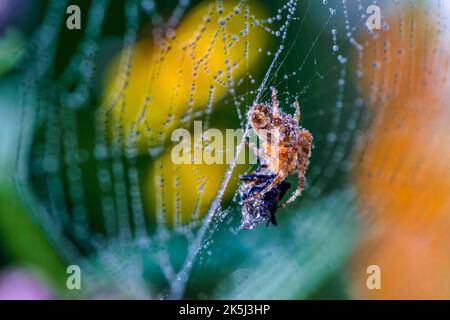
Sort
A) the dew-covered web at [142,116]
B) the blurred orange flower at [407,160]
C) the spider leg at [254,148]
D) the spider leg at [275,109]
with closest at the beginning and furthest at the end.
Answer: the spider leg at [275,109] → the spider leg at [254,148] → the dew-covered web at [142,116] → the blurred orange flower at [407,160]

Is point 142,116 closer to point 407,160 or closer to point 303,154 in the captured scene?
point 303,154

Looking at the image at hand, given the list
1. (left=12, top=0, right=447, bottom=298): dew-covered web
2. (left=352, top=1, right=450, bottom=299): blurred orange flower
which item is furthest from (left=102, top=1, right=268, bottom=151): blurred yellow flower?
(left=352, top=1, right=450, bottom=299): blurred orange flower

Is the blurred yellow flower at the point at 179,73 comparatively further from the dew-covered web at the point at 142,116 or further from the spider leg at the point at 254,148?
the spider leg at the point at 254,148

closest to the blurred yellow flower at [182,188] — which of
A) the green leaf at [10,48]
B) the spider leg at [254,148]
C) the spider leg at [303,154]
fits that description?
the spider leg at [254,148]

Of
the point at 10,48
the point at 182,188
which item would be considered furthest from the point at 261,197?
the point at 10,48

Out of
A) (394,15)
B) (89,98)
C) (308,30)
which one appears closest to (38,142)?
(89,98)

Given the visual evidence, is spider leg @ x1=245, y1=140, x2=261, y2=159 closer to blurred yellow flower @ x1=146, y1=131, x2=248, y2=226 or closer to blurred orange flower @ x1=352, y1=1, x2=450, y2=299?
blurred yellow flower @ x1=146, y1=131, x2=248, y2=226

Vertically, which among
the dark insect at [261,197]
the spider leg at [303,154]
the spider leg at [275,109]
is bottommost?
the dark insect at [261,197]

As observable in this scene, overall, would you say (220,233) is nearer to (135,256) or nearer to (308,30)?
(135,256)
